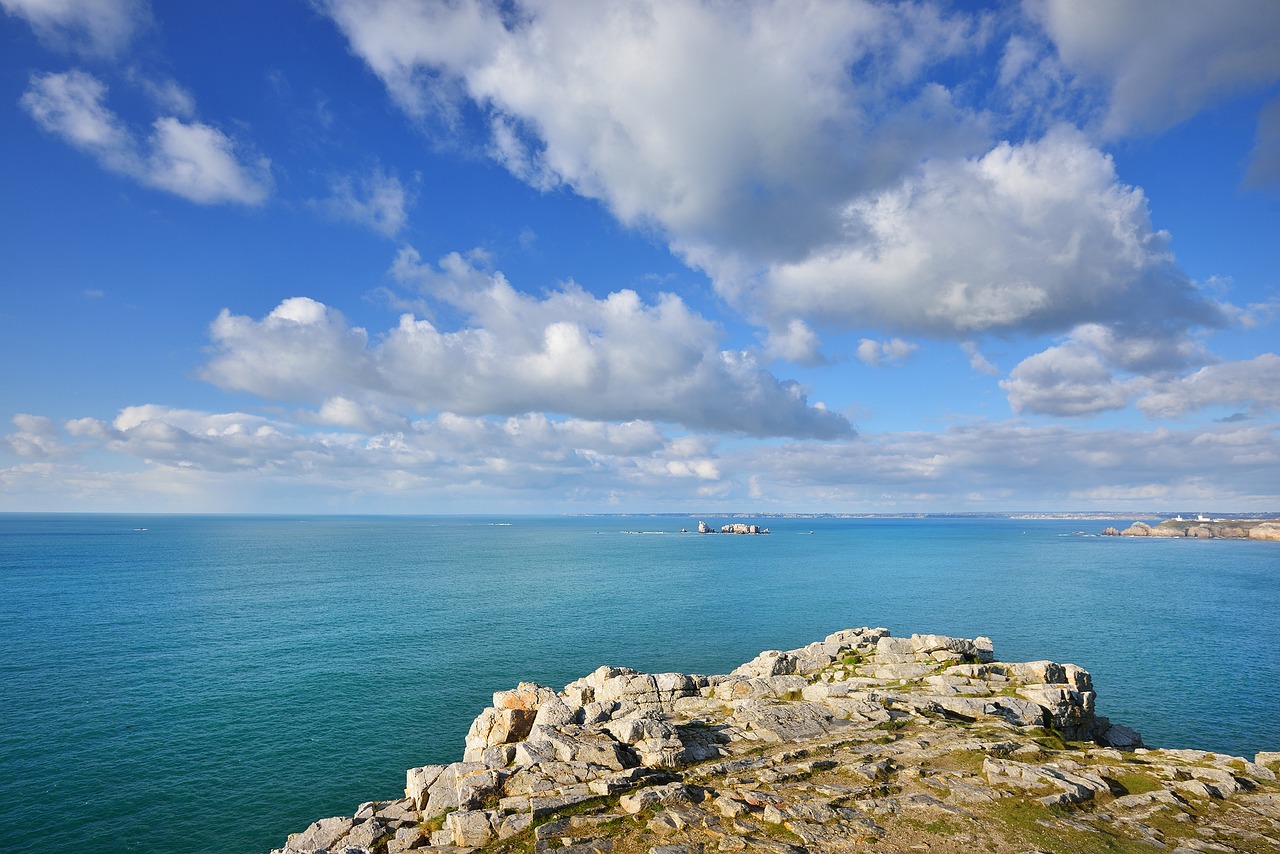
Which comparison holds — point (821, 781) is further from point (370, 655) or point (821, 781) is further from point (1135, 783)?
point (370, 655)

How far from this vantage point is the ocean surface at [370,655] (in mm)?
41531

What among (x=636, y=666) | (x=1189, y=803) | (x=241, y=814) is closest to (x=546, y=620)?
(x=636, y=666)

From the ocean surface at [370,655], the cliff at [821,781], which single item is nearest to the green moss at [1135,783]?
the cliff at [821,781]

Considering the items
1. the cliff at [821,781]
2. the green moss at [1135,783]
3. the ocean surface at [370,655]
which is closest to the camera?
the cliff at [821,781]

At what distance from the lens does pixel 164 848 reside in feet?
115

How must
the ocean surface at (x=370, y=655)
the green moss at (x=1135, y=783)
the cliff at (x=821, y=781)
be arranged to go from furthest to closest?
the ocean surface at (x=370, y=655), the green moss at (x=1135, y=783), the cliff at (x=821, y=781)

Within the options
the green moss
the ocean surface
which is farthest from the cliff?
the ocean surface

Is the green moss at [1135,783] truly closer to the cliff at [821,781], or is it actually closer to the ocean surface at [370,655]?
the cliff at [821,781]

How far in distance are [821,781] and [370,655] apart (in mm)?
64925

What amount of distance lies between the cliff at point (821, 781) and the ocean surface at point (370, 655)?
15.5m

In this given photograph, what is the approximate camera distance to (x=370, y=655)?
74688 millimetres

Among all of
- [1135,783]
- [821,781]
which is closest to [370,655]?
[821,781]

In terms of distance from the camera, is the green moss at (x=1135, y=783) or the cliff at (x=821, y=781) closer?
the cliff at (x=821, y=781)

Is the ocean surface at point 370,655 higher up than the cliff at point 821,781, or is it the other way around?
the cliff at point 821,781
